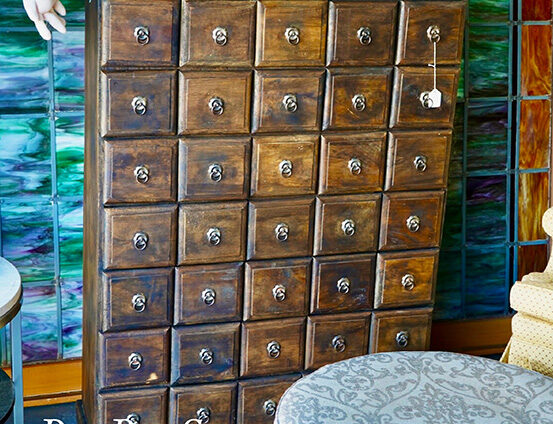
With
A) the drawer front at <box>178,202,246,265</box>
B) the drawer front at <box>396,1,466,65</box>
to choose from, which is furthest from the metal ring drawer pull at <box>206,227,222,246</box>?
the drawer front at <box>396,1,466,65</box>

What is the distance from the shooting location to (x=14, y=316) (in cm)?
296

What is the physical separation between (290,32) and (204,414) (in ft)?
4.69

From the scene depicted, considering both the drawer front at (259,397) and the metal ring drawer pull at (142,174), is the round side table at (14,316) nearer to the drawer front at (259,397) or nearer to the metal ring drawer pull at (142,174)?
the metal ring drawer pull at (142,174)

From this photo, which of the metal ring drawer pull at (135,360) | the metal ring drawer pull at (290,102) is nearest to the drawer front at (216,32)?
the metal ring drawer pull at (290,102)

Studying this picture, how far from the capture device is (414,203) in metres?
3.52

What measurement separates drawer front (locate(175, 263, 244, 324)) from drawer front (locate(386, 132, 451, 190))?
678 mm

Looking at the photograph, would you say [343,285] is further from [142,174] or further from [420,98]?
[142,174]

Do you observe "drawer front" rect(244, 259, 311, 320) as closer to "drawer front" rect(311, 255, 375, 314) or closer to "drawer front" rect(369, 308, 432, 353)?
"drawer front" rect(311, 255, 375, 314)

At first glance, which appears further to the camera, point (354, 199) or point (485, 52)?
point (485, 52)

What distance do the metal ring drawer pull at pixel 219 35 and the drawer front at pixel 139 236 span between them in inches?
23.2

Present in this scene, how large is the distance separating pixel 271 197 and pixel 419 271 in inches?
28.1

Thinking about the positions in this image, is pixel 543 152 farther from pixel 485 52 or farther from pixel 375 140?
pixel 375 140

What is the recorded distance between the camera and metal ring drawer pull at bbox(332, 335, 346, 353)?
140 inches

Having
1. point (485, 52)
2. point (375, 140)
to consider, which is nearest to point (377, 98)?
point (375, 140)
